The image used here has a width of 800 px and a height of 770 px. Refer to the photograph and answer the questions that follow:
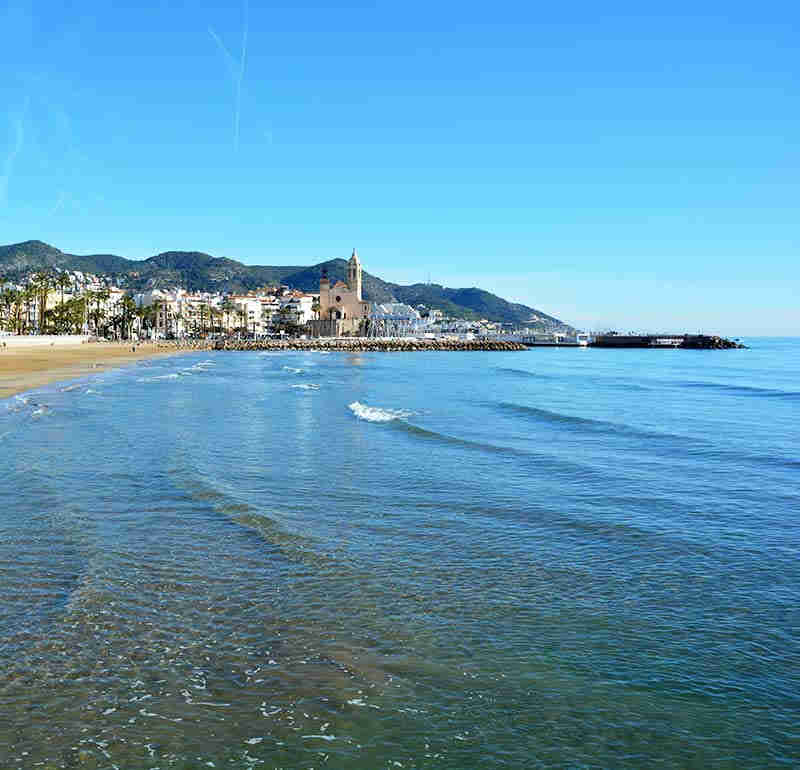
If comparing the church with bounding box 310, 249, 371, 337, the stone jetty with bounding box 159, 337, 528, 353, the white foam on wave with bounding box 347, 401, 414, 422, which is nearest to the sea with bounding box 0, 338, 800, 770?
the white foam on wave with bounding box 347, 401, 414, 422

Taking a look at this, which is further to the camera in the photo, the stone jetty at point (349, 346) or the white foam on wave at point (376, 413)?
the stone jetty at point (349, 346)

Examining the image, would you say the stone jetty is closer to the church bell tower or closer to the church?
the church

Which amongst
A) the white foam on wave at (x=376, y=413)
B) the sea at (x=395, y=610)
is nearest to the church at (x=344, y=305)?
the white foam on wave at (x=376, y=413)

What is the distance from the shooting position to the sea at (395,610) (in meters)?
5.69

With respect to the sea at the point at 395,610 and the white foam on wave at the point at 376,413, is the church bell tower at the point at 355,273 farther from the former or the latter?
the sea at the point at 395,610

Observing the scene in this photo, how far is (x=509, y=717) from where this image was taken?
19.7 ft

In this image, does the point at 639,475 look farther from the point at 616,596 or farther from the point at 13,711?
the point at 13,711

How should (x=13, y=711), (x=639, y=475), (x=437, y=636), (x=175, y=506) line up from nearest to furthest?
1. (x=13, y=711)
2. (x=437, y=636)
3. (x=175, y=506)
4. (x=639, y=475)

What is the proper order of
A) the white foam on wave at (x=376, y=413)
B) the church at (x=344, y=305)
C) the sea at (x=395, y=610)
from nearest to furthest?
the sea at (x=395, y=610)
the white foam on wave at (x=376, y=413)
the church at (x=344, y=305)

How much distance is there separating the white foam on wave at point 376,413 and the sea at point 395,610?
30.4 feet

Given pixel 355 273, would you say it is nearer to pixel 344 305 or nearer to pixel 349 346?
pixel 344 305

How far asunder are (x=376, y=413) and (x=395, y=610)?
2288 cm

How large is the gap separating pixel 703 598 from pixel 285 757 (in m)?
5.90

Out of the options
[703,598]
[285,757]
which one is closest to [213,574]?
[285,757]
